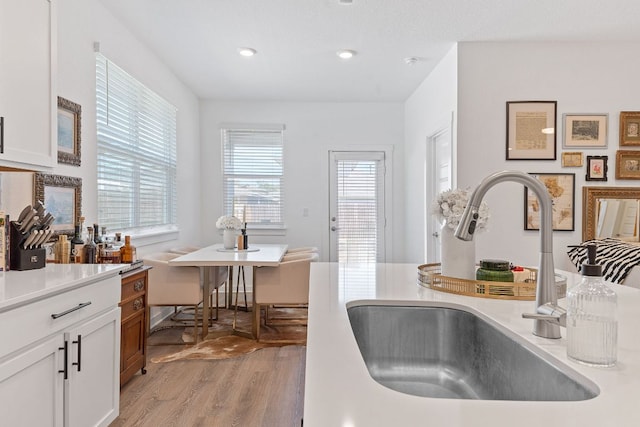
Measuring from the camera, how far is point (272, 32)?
3.39m

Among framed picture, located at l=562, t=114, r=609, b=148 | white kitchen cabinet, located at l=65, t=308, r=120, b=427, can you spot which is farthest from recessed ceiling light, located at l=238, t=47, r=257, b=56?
framed picture, located at l=562, t=114, r=609, b=148

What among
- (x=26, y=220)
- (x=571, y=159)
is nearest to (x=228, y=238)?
(x=26, y=220)

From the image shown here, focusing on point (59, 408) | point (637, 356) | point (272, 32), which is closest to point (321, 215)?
point (272, 32)

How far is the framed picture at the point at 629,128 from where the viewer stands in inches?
143

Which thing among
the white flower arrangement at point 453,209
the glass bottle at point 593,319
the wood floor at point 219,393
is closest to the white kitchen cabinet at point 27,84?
the wood floor at point 219,393

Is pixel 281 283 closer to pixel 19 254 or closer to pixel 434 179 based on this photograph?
pixel 19 254

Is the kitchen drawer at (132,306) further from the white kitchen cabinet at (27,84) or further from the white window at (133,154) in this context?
the white kitchen cabinet at (27,84)

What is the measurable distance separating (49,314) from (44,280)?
0.19 metres

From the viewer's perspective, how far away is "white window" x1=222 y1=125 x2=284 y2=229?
559 cm

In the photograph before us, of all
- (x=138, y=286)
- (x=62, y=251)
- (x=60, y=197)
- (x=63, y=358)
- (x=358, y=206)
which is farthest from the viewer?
(x=358, y=206)

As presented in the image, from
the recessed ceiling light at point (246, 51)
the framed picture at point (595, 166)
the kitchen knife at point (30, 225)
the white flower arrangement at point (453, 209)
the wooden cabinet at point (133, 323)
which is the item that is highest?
the recessed ceiling light at point (246, 51)

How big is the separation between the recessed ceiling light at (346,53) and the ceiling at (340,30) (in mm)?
66

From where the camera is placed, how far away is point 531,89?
3.63 meters

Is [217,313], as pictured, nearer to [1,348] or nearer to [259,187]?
[259,187]
